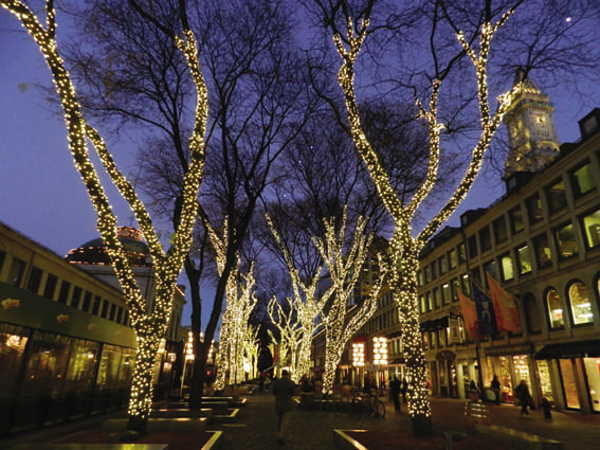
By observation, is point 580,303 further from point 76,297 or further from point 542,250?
point 76,297

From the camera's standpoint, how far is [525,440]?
734cm

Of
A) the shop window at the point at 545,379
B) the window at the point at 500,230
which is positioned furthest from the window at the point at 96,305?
the window at the point at 500,230

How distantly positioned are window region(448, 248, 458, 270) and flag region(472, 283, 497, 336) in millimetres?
8902

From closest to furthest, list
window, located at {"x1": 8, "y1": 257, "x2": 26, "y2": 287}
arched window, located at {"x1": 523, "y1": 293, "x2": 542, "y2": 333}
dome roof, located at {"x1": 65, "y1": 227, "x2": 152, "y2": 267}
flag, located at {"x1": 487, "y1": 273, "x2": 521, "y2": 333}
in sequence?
1. window, located at {"x1": 8, "y1": 257, "x2": 26, "y2": 287}
2. flag, located at {"x1": 487, "y1": 273, "x2": 521, "y2": 333}
3. arched window, located at {"x1": 523, "y1": 293, "x2": 542, "y2": 333}
4. dome roof, located at {"x1": 65, "y1": 227, "x2": 152, "y2": 267}

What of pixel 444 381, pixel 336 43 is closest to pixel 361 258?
pixel 336 43

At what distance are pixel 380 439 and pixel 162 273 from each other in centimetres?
635

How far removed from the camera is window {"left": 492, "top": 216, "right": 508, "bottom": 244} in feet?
91.4

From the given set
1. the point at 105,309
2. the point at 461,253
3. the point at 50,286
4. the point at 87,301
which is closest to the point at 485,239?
the point at 461,253

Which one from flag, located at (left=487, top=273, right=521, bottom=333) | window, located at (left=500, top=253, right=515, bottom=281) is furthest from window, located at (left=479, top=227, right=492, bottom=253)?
flag, located at (left=487, top=273, right=521, bottom=333)

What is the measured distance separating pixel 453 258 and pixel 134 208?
101 feet

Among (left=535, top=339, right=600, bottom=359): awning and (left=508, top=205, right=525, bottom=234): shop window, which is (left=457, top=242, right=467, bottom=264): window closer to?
(left=508, top=205, right=525, bottom=234): shop window

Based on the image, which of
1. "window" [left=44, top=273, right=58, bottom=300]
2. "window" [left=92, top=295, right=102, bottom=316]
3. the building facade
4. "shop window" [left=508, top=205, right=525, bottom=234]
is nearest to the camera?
the building facade

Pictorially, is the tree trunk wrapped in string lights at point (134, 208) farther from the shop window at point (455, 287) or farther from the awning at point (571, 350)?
the shop window at point (455, 287)

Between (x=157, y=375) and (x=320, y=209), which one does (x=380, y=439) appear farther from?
(x=157, y=375)
